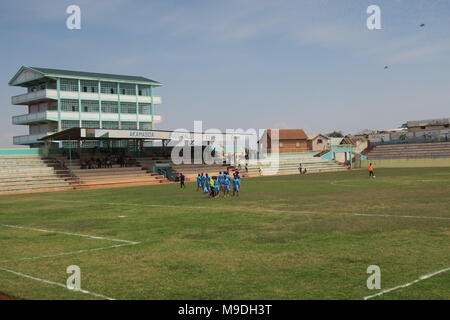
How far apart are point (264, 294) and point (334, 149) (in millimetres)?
69448

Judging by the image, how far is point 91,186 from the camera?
4278cm

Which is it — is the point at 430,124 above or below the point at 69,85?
below

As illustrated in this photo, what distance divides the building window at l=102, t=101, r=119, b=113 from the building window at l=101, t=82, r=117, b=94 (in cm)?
166

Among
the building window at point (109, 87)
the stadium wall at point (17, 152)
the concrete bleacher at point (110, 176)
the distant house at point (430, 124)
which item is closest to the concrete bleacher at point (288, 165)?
the concrete bleacher at point (110, 176)

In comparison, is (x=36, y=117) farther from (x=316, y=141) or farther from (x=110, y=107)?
(x=316, y=141)

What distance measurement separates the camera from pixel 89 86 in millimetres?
64125

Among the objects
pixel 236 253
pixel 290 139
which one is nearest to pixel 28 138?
pixel 236 253

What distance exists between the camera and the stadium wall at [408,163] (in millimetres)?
63525

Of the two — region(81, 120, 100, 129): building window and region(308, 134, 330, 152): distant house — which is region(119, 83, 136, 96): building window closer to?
region(81, 120, 100, 129): building window

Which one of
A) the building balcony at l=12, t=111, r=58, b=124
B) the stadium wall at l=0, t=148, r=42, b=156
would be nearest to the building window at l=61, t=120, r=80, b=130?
the building balcony at l=12, t=111, r=58, b=124

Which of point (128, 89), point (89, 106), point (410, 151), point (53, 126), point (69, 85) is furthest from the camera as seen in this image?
point (410, 151)

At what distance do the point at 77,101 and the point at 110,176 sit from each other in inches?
805
